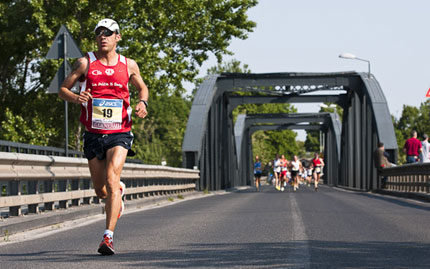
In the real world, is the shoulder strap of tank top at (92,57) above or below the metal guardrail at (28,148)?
above

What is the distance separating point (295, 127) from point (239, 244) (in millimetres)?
62679

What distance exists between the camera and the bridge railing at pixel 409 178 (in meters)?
20.6

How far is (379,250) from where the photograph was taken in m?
7.66

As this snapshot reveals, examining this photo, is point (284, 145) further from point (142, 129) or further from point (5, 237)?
point (5, 237)

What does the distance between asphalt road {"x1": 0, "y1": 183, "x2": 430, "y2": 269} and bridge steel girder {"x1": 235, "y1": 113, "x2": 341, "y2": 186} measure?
40.5 metres

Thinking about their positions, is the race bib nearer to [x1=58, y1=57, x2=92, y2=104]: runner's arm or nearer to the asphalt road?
[x1=58, y1=57, x2=92, y2=104]: runner's arm

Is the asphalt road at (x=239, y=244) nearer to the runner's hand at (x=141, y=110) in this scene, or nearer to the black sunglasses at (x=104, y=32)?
the runner's hand at (x=141, y=110)

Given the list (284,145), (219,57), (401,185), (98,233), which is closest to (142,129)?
(284,145)

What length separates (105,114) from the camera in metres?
7.49

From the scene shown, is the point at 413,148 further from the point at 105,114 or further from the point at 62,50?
the point at 105,114

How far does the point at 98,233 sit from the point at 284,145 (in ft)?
351

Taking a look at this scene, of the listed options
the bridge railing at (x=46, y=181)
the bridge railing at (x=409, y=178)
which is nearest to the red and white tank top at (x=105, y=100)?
the bridge railing at (x=46, y=181)

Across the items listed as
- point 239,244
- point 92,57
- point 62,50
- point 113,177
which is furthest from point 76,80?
point 62,50

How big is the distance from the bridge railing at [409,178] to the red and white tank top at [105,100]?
13.7 meters
